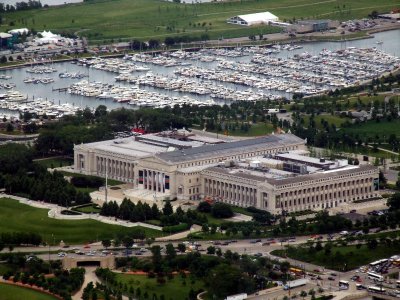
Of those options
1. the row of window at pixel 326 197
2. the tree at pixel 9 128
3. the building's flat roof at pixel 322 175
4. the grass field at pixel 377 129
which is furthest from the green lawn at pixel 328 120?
the tree at pixel 9 128

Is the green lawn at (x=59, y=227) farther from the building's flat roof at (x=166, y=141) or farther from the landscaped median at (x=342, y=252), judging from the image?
the building's flat roof at (x=166, y=141)

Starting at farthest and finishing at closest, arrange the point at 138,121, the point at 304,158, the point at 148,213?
the point at 138,121 → the point at 304,158 → the point at 148,213

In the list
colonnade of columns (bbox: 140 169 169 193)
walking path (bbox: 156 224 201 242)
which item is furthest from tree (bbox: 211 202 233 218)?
colonnade of columns (bbox: 140 169 169 193)

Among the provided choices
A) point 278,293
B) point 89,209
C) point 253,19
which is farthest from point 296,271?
A: point 253,19

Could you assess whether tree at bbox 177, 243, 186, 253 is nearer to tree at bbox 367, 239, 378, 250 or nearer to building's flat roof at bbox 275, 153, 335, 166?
tree at bbox 367, 239, 378, 250

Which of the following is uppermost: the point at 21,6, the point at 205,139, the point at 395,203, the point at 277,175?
the point at 277,175

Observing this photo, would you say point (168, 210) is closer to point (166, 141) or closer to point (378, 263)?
point (166, 141)
